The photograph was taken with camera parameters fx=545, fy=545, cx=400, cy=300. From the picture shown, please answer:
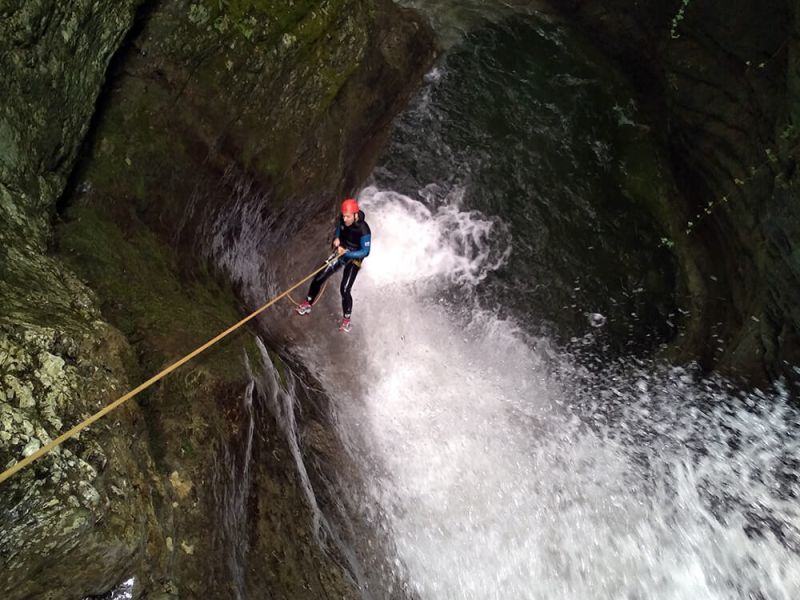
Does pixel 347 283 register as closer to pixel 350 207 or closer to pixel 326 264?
pixel 326 264

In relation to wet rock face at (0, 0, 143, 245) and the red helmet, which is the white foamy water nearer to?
the red helmet

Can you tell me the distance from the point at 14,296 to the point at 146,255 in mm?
1716

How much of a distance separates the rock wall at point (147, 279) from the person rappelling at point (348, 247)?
100 cm

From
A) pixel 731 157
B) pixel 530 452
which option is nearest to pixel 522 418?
pixel 530 452

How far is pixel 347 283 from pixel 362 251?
3.15ft

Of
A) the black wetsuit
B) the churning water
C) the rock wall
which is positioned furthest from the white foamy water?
the rock wall

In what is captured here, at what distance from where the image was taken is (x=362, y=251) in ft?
24.5

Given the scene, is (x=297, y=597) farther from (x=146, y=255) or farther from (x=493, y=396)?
(x=493, y=396)

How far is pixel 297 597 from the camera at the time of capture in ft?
13.8

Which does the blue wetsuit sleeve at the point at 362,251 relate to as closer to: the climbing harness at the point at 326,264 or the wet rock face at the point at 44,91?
the climbing harness at the point at 326,264

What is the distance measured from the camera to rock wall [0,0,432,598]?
10.2 feet

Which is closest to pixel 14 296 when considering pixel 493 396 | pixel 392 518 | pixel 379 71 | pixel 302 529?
pixel 302 529

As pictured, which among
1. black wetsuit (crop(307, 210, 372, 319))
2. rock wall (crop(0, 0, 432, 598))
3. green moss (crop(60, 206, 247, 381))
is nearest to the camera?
rock wall (crop(0, 0, 432, 598))

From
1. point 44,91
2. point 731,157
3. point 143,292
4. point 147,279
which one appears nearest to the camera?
point 44,91
